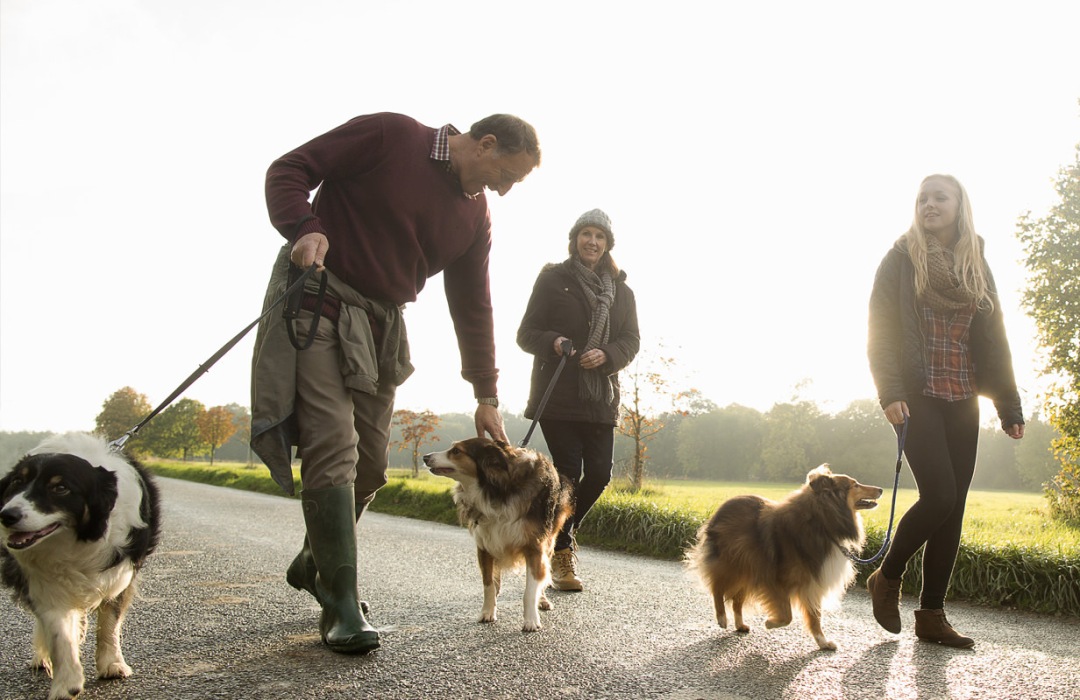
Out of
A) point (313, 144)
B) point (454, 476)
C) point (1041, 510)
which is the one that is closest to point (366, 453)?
point (454, 476)

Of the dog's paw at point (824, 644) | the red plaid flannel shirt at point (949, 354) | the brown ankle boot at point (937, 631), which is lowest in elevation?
the dog's paw at point (824, 644)

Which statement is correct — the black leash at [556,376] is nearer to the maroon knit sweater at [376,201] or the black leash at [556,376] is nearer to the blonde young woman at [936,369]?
the maroon knit sweater at [376,201]

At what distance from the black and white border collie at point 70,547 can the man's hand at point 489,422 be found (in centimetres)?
184

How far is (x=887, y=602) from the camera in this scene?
13.6ft

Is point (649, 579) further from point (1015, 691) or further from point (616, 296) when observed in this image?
point (1015, 691)

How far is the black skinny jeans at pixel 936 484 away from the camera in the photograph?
4.09 meters

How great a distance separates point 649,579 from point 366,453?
10.7ft

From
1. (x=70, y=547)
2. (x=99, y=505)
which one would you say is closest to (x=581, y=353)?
(x=99, y=505)

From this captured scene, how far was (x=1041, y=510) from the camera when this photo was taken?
15.0 m

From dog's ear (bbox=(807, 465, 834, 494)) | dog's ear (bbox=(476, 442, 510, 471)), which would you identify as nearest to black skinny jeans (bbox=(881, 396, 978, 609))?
dog's ear (bbox=(807, 465, 834, 494))

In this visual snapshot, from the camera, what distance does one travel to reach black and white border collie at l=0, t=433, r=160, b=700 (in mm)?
2617

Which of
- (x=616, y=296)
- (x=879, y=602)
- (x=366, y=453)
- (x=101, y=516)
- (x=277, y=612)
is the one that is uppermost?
(x=616, y=296)

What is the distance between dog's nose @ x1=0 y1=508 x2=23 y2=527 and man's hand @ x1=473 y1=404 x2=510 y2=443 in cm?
230

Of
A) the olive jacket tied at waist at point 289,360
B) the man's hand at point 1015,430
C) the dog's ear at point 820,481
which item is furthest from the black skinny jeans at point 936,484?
the olive jacket tied at waist at point 289,360
